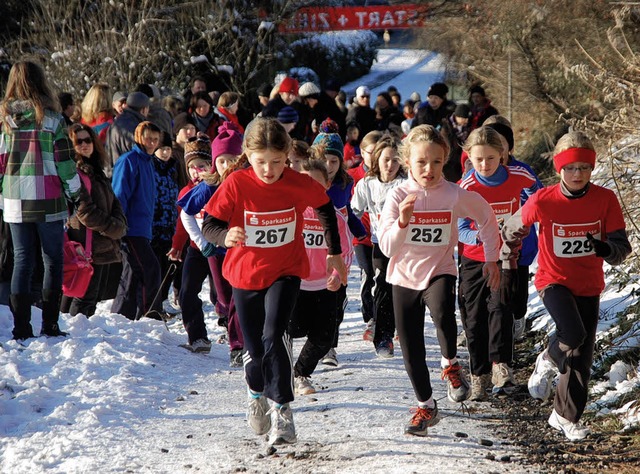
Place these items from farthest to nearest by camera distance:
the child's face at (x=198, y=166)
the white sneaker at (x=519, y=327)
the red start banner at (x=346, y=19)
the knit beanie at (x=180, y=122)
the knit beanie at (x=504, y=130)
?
the red start banner at (x=346, y=19), the knit beanie at (x=180, y=122), the child's face at (x=198, y=166), the white sneaker at (x=519, y=327), the knit beanie at (x=504, y=130)

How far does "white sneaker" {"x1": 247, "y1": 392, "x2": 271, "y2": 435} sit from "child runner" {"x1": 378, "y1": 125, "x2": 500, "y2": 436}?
32.6 inches

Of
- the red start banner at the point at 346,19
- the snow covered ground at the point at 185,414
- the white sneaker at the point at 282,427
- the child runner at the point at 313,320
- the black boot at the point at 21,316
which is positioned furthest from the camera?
the red start banner at the point at 346,19

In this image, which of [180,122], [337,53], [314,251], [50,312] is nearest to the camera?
[314,251]

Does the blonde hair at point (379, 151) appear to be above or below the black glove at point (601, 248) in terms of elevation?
above

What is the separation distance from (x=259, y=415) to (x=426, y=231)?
1.47 m

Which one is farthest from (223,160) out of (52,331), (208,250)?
(52,331)

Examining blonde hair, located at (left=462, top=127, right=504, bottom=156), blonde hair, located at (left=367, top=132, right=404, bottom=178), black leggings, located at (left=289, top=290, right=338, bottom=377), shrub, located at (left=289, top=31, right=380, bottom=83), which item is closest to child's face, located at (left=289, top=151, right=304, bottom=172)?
black leggings, located at (left=289, top=290, right=338, bottom=377)

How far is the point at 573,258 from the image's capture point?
19.8 ft

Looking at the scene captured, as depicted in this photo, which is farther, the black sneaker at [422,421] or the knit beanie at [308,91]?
the knit beanie at [308,91]

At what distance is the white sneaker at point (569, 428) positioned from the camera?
19.2 feet

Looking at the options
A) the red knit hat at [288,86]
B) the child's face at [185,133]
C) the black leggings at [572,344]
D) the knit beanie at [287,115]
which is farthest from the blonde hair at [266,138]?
the red knit hat at [288,86]

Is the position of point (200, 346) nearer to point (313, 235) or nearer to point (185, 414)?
point (313, 235)

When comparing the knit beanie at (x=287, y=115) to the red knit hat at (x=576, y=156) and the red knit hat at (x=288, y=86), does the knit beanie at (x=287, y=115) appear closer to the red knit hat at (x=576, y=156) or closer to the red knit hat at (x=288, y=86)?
the red knit hat at (x=288, y=86)

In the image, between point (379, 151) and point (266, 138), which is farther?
point (379, 151)
